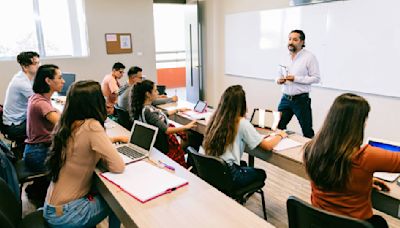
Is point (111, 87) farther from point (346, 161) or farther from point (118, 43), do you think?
point (346, 161)

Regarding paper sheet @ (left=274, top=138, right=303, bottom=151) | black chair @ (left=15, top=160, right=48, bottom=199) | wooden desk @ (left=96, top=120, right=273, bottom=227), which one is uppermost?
paper sheet @ (left=274, top=138, right=303, bottom=151)

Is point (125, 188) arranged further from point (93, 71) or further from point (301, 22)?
point (93, 71)

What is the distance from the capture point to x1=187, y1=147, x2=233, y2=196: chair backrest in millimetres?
1930

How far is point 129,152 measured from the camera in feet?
6.90

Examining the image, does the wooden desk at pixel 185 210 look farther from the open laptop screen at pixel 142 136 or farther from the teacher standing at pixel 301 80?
the teacher standing at pixel 301 80

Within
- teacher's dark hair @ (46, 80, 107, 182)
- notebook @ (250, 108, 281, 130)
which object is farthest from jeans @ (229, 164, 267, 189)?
teacher's dark hair @ (46, 80, 107, 182)

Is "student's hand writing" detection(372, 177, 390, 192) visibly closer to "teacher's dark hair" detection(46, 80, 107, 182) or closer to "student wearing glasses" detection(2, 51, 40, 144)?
"teacher's dark hair" detection(46, 80, 107, 182)

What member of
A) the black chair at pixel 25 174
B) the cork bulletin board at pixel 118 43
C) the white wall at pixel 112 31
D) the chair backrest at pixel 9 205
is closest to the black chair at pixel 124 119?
the black chair at pixel 25 174

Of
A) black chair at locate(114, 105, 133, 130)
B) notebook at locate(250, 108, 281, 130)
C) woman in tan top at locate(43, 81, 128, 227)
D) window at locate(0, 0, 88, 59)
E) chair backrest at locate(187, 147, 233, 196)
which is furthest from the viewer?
window at locate(0, 0, 88, 59)

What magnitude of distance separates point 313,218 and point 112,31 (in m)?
5.57

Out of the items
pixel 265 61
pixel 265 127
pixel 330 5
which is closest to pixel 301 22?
pixel 330 5

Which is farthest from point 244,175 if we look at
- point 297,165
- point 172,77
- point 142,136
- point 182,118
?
point 172,77

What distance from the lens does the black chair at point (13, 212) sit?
1.59m

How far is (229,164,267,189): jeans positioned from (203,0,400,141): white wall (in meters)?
2.24
